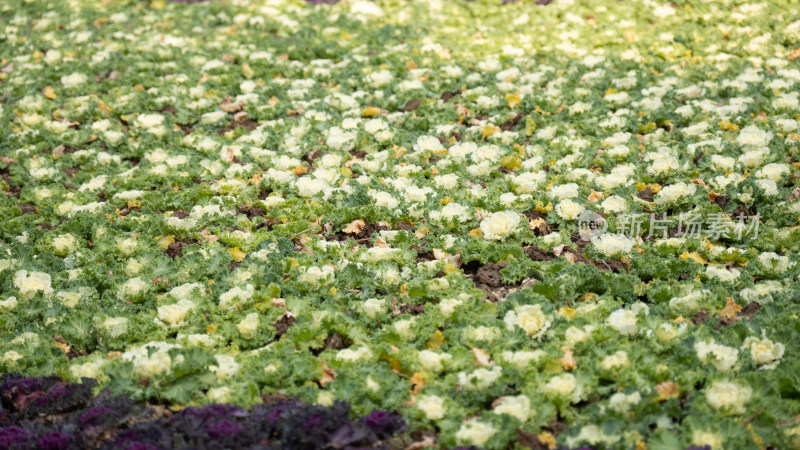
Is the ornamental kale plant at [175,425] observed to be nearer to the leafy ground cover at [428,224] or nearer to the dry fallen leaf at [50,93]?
the leafy ground cover at [428,224]

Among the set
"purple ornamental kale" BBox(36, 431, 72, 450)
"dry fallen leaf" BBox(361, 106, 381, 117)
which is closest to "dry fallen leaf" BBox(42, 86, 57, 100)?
"dry fallen leaf" BBox(361, 106, 381, 117)

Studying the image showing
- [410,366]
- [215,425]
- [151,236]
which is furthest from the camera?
[151,236]

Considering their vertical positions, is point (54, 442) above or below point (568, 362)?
below

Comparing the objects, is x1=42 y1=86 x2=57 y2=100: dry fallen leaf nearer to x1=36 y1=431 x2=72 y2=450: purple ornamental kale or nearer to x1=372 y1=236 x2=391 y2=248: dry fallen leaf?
x1=372 y1=236 x2=391 y2=248: dry fallen leaf

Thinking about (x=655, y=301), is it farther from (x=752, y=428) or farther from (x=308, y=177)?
(x=308, y=177)

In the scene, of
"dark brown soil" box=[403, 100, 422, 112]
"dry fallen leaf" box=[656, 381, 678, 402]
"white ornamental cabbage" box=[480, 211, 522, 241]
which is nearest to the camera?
"dry fallen leaf" box=[656, 381, 678, 402]

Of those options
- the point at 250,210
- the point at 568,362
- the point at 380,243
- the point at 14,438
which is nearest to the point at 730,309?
the point at 568,362

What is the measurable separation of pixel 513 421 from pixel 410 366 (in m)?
0.64

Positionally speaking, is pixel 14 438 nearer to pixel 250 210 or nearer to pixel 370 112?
pixel 250 210

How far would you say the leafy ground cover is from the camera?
11.8 ft

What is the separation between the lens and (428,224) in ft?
17.0

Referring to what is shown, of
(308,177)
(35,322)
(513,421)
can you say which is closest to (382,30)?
(308,177)

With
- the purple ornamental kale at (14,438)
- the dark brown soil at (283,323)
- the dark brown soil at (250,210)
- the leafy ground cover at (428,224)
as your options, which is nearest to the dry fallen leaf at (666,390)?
the leafy ground cover at (428,224)

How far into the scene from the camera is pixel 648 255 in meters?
4.71
